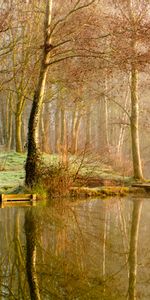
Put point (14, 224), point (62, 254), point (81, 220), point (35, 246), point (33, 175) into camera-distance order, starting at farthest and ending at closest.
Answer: point (33, 175) → point (81, 220) → point (14, 224) → point (35, 246) → point (62, 254)

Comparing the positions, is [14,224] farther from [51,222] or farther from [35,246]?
[35,246]

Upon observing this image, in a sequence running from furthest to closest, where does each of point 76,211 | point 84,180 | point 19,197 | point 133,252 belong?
1. point 84,180
2. point 19,197
3. point 76,211
4. point 133,252

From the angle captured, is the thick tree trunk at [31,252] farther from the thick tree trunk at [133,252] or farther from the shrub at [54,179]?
the shrub at [54,179]

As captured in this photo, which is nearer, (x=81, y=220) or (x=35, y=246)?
(x=35, y=246)

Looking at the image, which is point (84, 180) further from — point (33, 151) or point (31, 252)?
point (31, 252)

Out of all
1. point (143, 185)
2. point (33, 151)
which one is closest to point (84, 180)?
point (33, 151)

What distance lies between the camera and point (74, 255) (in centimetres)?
599

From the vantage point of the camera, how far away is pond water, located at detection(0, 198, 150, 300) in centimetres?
445

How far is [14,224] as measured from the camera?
8.29 metres

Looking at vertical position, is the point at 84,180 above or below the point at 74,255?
above

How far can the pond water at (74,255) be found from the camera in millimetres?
4453

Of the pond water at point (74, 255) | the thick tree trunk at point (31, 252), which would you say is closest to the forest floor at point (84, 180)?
the pond water at point (74, 255)

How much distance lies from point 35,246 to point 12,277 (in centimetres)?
168

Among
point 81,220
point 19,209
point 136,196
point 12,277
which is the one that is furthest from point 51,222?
point 136,196
